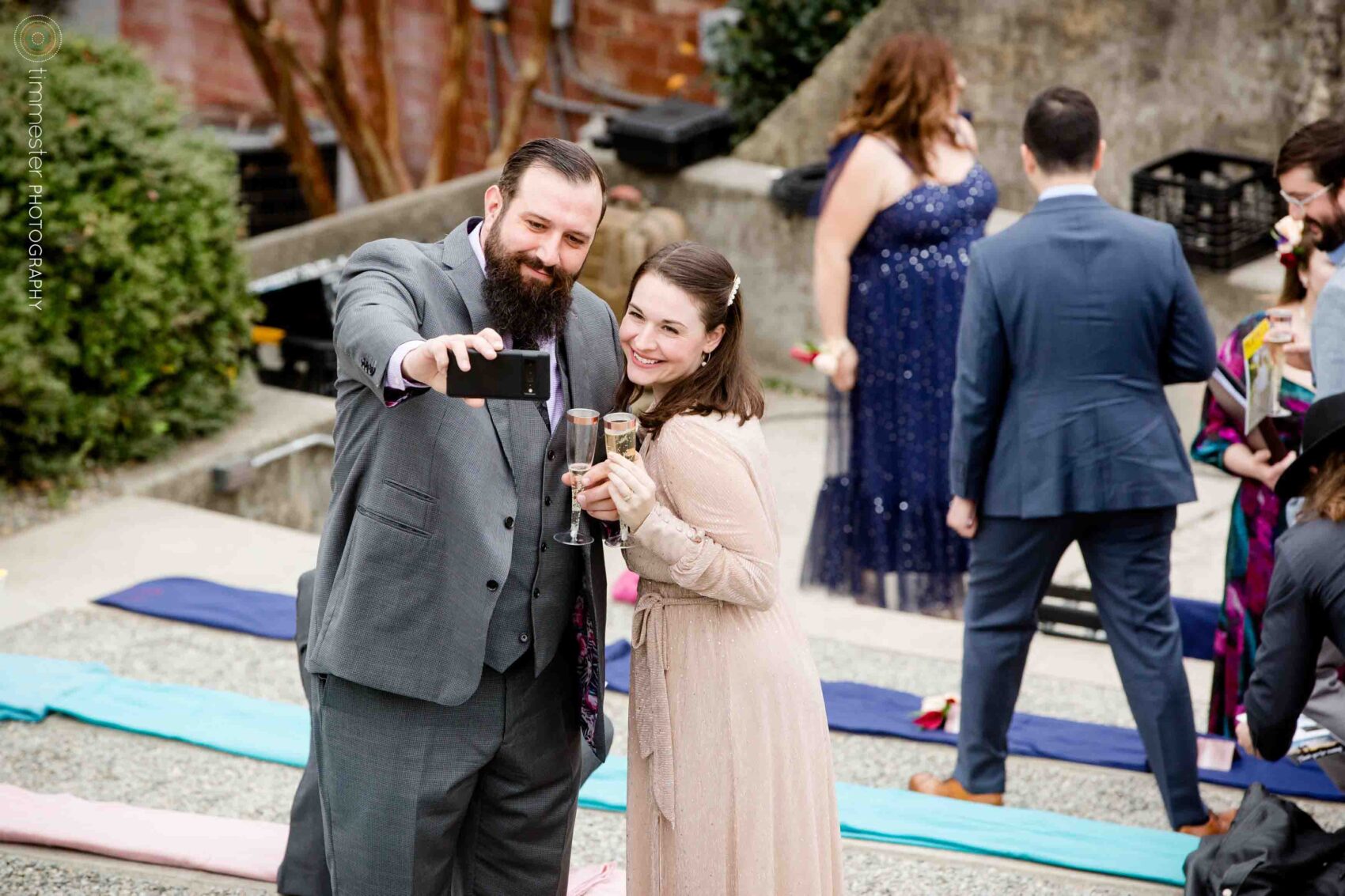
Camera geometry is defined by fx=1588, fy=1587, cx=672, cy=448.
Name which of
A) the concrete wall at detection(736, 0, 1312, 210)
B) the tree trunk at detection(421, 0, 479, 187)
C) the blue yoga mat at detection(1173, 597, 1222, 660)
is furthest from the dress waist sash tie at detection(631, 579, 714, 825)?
the tree trunk at detection(421, 0, 479, 187)

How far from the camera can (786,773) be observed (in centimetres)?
309

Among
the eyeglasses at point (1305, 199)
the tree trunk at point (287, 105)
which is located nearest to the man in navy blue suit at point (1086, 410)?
the eyeglasses at point (1305, 199)

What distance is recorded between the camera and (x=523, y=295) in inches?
115

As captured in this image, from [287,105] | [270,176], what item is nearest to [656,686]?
[287,105]

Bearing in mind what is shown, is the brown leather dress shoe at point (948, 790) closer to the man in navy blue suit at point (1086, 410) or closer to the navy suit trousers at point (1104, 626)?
the navy suit trousers at point (1104, 626)

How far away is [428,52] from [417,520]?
10.1 m

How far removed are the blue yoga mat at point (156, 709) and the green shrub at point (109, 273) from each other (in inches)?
68.5

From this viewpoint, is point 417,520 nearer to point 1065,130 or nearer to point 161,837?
point 161,837

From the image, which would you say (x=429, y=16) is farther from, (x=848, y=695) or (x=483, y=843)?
(x=483, y=843)

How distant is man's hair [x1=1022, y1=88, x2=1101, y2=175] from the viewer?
13.3ft

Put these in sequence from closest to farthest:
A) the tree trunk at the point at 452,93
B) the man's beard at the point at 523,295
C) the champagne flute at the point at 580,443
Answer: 1. the champagne flute at the point at 580,443
2. the man's beard at the point at 523,295
3. the tree trunk at the point at 452,93

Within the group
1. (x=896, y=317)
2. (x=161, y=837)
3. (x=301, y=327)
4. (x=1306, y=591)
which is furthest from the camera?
(x=301, y=327)

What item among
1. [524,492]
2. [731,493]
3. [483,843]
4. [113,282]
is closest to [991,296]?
[731,493]

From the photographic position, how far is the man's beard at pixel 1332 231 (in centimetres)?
410
